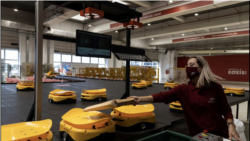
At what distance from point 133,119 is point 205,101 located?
0.84m

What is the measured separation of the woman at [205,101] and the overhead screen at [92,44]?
1.29 meters

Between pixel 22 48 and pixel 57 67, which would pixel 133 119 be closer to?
pixel 22 48

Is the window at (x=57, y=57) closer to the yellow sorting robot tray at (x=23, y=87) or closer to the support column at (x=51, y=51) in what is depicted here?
the support column at (x=51, y=51)

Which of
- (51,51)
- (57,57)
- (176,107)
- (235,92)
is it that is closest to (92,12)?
(176,107)

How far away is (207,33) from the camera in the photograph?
14.7 meters

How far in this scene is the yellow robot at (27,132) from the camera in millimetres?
1254

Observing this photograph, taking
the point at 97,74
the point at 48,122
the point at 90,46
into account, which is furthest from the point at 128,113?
the point at 97,74

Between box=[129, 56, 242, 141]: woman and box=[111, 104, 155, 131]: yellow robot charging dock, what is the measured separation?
363 millimetres

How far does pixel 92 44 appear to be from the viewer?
272cm

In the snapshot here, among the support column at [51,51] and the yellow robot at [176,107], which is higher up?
the support column at [51,51]

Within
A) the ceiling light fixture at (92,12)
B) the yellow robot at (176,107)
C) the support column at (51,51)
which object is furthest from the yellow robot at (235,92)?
the support column at (51,51)

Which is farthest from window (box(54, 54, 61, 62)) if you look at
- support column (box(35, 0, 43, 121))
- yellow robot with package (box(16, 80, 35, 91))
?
support column (box(35, 0, 43, 121))

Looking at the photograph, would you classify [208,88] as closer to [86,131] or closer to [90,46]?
[86,131]

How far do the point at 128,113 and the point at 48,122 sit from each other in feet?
3.00
